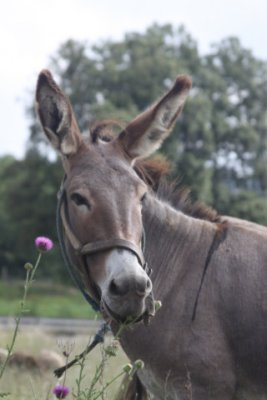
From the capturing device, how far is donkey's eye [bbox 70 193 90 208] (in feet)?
16.9

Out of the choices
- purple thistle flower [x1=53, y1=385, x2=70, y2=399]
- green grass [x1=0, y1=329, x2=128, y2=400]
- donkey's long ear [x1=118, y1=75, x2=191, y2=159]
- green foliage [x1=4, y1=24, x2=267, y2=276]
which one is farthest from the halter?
green foliage [x1=4, y1=24, x2=267, y2=276]

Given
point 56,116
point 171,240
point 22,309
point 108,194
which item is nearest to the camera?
point 22,309

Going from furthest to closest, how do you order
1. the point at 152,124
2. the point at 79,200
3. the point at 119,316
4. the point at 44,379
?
the point at 44,379, the point at 152,124, the point at 79,200, the point at 119,316

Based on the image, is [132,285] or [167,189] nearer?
[132,285]

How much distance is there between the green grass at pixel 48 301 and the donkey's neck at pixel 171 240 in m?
26.4

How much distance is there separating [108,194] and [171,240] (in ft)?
2.71

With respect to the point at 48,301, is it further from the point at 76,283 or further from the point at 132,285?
the point at 132,285

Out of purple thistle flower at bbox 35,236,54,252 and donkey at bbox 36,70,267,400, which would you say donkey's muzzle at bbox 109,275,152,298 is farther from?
purple thistle flower at bbox 35,236,54,252

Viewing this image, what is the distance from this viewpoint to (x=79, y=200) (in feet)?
17.1

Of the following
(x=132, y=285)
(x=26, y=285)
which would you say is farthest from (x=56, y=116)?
(x=26, y=285)

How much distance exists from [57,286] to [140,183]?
150 ft

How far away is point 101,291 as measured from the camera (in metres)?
4.94

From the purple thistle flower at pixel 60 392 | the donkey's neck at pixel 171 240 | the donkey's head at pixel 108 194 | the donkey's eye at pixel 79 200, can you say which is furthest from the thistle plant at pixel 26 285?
the donkey's neck at pixel 171 240

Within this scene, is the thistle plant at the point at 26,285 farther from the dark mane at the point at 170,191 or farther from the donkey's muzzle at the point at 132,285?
the dark mane at the point at 170,191
